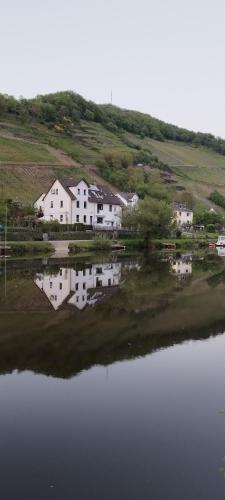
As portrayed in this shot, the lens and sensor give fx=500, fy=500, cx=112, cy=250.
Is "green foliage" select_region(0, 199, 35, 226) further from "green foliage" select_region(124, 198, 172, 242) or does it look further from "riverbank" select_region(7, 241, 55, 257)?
"green foliage" select_region(124, 198, 172, 242)

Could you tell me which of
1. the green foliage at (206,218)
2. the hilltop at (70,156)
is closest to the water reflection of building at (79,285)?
the hilltop at (70,156)

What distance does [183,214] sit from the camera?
128 m

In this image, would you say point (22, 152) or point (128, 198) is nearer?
point (128, 198)

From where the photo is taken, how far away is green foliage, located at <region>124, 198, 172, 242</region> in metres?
78.8

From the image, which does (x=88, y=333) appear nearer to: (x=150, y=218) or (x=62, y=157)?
(x=150, y=218)

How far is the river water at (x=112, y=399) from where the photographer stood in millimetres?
9070

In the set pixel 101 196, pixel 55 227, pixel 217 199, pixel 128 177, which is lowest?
pixel 55 227

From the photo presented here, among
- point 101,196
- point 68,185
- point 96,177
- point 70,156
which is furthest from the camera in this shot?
point 70,156

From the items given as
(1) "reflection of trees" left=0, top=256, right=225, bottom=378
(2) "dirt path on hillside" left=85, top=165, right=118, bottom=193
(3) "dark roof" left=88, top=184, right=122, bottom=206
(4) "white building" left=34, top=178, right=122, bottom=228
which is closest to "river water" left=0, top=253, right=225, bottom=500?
(1) "reflection of trees" left=0, top=256, right=225, bottom=378

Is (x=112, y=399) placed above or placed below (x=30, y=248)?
below

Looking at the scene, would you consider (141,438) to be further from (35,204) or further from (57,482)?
(35,204)

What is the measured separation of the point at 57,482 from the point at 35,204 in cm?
8594

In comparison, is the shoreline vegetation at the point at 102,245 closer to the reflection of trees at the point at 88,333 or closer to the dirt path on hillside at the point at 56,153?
the reflection of trees at the point at 88,333

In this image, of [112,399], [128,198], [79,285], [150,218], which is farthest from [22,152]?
[112,399]
